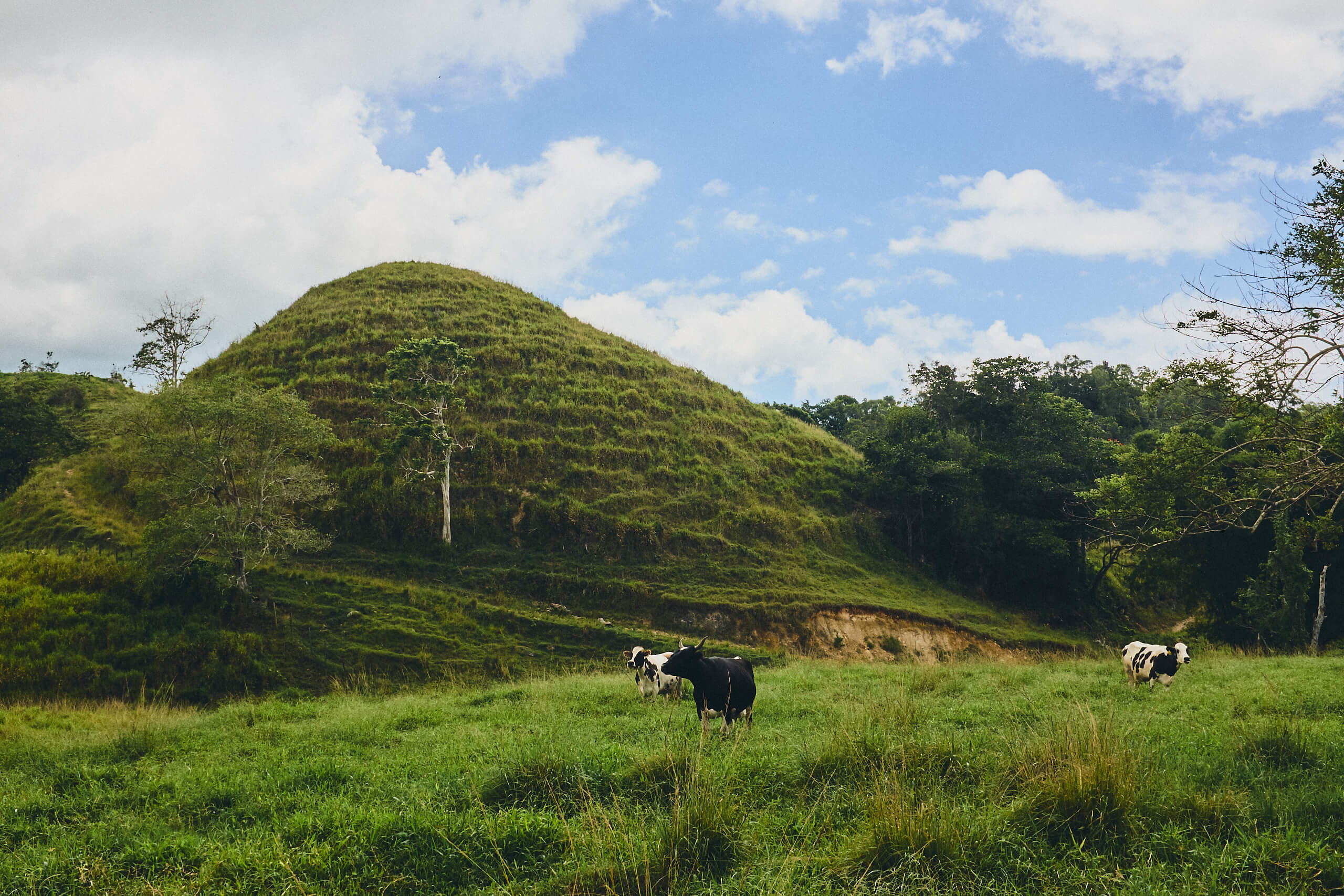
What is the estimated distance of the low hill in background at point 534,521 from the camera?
26156 mm

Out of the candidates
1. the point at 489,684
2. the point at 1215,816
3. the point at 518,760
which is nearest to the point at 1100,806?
the point at 1215,816

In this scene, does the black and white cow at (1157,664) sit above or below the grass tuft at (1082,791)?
below

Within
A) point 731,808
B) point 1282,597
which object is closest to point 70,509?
point 731,808

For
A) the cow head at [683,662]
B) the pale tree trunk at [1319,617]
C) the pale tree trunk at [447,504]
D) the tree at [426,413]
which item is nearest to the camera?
the cow head at [683,662]

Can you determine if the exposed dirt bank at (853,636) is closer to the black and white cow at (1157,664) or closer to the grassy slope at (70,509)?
the black and white cow at (1157,664)

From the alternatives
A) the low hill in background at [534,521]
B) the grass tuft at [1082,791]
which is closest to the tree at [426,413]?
the low hill in background at [534,521]

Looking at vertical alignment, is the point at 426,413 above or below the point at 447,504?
above

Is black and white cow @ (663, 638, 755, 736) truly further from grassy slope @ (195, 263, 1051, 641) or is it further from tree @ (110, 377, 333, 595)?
tree @ (110, 377, 333, 595)

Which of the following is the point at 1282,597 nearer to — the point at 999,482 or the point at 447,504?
the point at 999,482

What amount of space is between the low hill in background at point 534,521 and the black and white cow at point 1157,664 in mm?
16661

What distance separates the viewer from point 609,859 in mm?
4848

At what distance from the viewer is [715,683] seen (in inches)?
383

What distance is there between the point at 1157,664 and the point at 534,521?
2787 cm

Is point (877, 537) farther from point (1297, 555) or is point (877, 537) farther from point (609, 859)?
point (609, 859)
